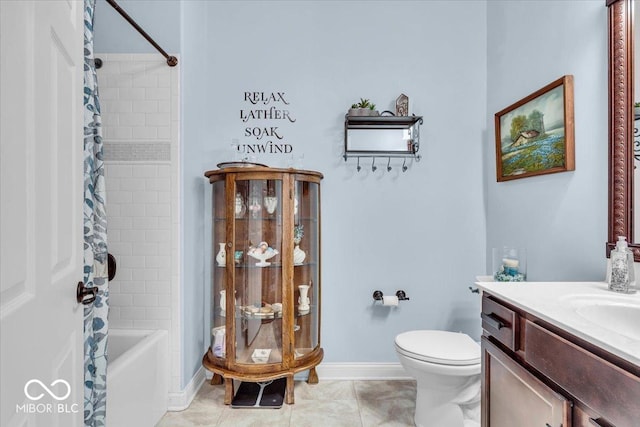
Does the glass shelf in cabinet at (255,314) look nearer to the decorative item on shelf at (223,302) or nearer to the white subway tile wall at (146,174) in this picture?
the decorative item on shelf at (223,302)

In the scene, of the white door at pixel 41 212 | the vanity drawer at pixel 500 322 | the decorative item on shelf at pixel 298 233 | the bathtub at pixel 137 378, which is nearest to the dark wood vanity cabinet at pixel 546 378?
the vanity drawer at pixel 500 322

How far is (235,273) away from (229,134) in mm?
991

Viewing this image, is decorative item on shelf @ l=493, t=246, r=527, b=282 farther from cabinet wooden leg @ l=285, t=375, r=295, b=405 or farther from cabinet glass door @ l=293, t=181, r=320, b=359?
cabinet wooden leg @ l=285, t=375, r=295, b=405

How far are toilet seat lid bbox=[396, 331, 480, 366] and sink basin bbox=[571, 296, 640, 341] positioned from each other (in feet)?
2.19

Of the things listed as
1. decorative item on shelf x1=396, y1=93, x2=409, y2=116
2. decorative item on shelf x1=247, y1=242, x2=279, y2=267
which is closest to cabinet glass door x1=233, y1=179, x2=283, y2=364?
decorative item on shelf x1=247, y1=242, x2=279, y2=267

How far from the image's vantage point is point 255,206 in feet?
6.85

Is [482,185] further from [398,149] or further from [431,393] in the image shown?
[431,393]

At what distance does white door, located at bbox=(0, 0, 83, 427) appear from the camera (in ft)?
2.19

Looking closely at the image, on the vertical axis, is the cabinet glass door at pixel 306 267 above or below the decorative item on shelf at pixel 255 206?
below

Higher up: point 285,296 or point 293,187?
point 293,187

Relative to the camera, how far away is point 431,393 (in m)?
1.77

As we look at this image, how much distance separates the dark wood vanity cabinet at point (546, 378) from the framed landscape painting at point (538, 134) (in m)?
0.89

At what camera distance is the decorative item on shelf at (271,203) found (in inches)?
82.1

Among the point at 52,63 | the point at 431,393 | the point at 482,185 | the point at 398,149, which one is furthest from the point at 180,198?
the point at 482,185
